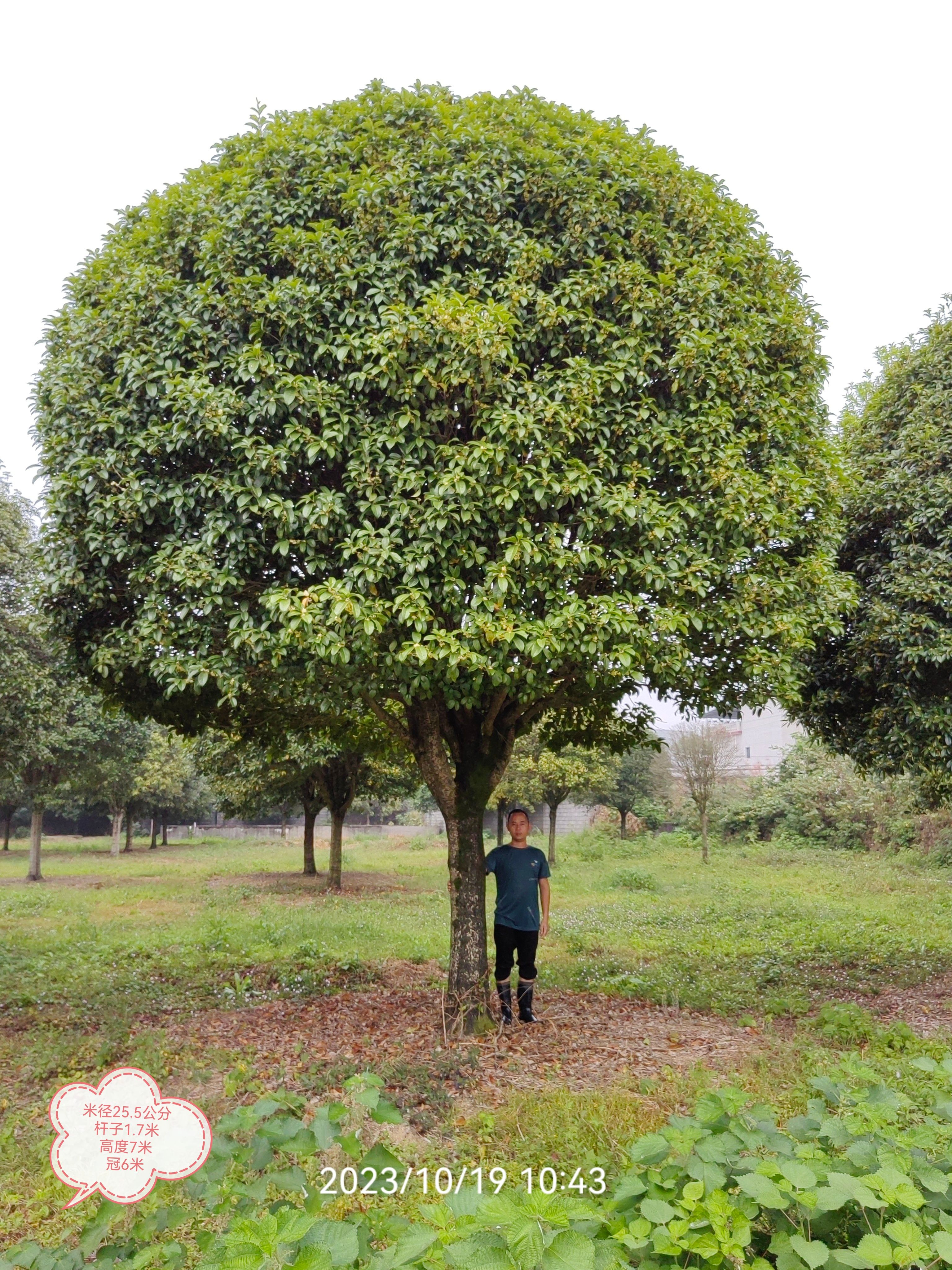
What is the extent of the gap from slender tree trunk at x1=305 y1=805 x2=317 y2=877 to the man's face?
57.4 ft

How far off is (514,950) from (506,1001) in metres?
0.54

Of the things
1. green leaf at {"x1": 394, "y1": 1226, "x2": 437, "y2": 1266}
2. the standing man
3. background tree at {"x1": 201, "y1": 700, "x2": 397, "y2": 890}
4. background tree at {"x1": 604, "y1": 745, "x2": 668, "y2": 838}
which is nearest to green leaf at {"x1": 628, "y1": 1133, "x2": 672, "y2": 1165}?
green leaf at {"x1": 394, "y1": 1226, "x2": 437, "y2": 1266}

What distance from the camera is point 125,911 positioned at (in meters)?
17.9

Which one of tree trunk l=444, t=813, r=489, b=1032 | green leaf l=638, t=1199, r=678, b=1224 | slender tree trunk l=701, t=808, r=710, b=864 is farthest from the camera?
slender tree trunk l=701, t=808, r=710, b=864

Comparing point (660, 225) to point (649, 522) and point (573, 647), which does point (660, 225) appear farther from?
point (573, 647)

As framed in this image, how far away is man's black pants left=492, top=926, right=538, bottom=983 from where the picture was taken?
7.77 meters

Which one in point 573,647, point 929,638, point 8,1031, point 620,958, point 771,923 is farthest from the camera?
point 771,923

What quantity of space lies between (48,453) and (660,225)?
5423 mm

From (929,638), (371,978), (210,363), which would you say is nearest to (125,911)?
(371,978)

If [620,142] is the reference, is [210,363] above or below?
below

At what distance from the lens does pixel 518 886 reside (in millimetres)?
7777

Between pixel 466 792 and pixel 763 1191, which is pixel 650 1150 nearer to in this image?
pixel 763 1191

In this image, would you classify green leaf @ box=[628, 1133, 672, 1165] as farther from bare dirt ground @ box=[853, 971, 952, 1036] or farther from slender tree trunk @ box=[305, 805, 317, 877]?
slender tree trunk @ box=[305, 805, 317, 877]

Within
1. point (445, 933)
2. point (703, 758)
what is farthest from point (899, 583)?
point (703, 758)
